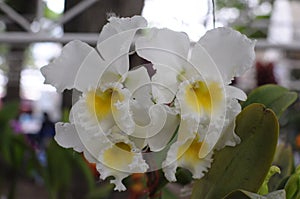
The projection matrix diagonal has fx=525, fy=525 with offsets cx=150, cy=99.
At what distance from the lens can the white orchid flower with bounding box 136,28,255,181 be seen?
419 mm

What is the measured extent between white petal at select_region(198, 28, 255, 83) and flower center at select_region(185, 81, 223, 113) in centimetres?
1

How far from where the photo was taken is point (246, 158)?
0.45m

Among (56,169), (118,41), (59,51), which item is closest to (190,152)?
(118,41)

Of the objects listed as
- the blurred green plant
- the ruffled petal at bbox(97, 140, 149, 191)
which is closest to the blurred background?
the blurred green plant

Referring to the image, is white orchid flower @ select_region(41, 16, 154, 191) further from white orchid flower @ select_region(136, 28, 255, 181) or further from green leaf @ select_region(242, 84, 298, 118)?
green leaf @ select_region(242, 84, 298, 118)

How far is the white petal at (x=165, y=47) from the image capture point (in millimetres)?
438

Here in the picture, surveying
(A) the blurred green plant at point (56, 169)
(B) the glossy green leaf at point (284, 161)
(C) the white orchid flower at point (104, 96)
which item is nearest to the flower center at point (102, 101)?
(C) the white orchid flower at point (104, 96)

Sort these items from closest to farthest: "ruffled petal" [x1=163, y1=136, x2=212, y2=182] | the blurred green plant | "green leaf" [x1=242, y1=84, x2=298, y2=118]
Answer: "ruffled petal" [x1=163, y1=136, x2=212, y2=182] → "green leaf" [x1=242, y1=84, x2=298, y2=118] → the blurred green plant

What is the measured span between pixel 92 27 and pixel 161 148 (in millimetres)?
561

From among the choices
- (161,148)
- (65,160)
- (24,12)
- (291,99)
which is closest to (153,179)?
(161,148)

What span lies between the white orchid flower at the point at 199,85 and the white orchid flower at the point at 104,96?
0.06 feet

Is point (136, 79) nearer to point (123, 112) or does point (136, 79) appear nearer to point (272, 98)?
point (123, 112)

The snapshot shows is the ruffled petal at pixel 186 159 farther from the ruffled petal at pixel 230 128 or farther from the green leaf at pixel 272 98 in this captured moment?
the green leaf at pixel 272 98

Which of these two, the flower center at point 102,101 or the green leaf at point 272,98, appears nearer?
the flower center at point 102,101
